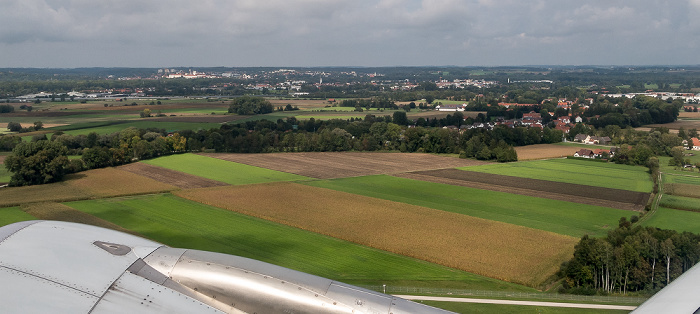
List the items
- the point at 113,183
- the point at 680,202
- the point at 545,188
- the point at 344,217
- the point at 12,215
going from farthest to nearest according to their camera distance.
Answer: the point at 113,183 → the point at 545,188 → the point at 680,202 → the point at 344,217 → the point at 12,215

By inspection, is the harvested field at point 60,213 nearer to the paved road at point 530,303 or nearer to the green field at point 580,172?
the paved road at point 530,303

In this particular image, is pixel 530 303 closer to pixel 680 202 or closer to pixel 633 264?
pixel 633 264

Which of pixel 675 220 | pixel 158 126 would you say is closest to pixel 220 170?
pixel 158 126

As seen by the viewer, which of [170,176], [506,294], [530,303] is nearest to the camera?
[530,303]

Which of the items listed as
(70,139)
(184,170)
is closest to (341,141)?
(184,170)

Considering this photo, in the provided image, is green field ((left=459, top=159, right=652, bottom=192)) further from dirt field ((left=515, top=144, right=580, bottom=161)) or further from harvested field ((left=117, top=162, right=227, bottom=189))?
harvested field ((left=117, top=162, right=227, bottom=189))

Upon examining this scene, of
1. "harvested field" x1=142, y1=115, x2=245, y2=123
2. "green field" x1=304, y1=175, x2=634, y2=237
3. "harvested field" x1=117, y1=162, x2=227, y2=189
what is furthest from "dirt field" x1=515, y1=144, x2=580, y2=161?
"harvested field" x1=142, y1=115, x2=245, y2=123

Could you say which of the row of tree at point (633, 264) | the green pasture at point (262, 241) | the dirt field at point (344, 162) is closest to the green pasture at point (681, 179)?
the dirt field at point (344, 162)
